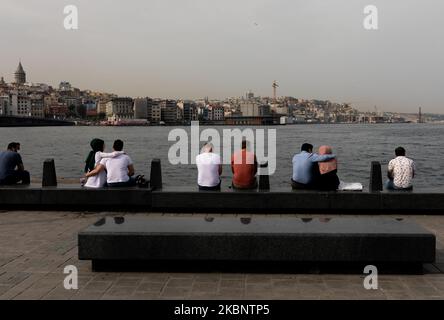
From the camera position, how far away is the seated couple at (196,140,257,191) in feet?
35.5

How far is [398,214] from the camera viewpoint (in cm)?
1085

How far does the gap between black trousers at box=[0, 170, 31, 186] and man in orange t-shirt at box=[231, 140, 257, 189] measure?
185 inches

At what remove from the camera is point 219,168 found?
11.1 metres

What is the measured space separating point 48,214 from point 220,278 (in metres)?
5.67

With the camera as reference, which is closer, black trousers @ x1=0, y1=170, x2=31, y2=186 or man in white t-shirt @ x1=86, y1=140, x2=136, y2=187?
man in white t-shirt @ x1=86, y1=140, x2=136, y2=187

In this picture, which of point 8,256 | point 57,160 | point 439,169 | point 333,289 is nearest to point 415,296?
point 333,289

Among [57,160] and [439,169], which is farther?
[57,160]

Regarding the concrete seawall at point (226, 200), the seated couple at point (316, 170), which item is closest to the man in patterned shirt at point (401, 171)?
the concrete seawall at point (226, 200)

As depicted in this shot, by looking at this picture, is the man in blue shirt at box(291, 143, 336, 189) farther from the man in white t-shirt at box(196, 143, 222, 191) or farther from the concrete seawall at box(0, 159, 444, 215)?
the man in white t-shirt at box(196, 143, 222, 191)

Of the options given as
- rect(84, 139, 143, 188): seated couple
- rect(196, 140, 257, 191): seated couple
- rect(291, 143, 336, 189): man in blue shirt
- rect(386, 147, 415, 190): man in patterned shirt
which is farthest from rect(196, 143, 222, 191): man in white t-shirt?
rect(386, 147, 415, 190): man in patterned shirt

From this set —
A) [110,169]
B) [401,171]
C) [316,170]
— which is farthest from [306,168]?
[110,169]

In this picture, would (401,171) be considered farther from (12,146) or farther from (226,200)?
(12,146)

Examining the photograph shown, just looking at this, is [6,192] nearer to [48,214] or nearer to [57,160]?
[48,214]

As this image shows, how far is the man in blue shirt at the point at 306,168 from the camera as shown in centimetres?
1071
